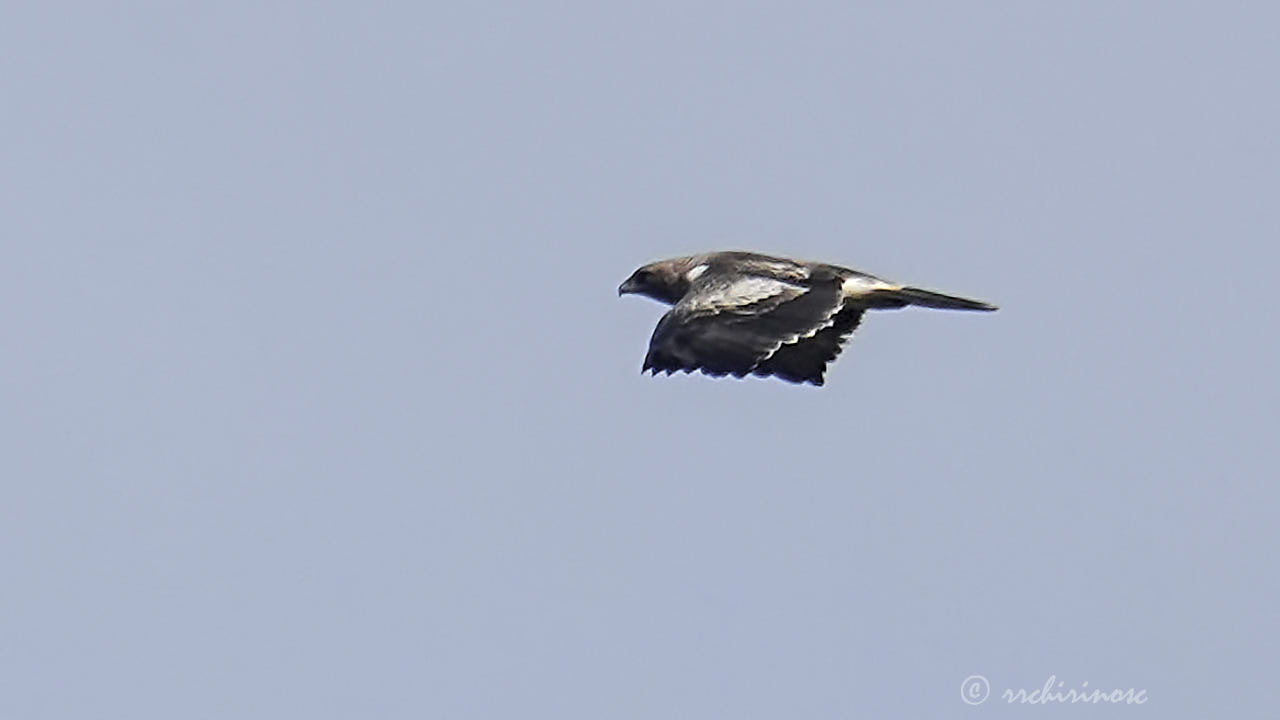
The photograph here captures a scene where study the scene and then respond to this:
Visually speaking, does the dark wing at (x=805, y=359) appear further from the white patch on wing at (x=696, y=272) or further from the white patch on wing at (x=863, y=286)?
the white patch on wing at (x=696, y=272)

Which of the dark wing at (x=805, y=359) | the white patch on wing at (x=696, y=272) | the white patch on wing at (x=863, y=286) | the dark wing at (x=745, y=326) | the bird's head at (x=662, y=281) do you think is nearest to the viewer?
the dark wing at (x=745, y=326)

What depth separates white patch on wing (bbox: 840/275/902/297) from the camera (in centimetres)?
2789

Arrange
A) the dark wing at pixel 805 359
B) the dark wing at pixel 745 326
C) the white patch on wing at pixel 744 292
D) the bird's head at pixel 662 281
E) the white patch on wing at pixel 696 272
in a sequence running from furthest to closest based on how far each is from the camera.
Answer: the bird's head at pixel 662 281
the white patch on wing at pixel 696 272
the dark wing at pixel 805 359
the white patch on wing at pixel 744 292
the dark wing at pixel 745 326

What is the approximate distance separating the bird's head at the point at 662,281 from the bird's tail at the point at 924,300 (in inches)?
71.4

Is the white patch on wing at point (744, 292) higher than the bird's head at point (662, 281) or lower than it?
lower

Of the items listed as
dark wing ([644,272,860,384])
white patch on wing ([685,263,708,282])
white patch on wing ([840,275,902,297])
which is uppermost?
white patch on wing ([685,263,708,282])

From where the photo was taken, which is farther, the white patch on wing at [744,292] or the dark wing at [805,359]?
the dark wing at [805,359]

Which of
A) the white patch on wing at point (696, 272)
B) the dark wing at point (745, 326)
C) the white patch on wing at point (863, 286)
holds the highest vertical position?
the white patch on wing at point (696, 272)

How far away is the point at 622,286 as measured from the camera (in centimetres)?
3005

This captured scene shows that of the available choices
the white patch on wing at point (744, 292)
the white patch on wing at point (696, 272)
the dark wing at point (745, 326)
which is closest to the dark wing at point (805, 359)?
the dark wing at point (745, 326)

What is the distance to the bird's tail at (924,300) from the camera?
1102 inches

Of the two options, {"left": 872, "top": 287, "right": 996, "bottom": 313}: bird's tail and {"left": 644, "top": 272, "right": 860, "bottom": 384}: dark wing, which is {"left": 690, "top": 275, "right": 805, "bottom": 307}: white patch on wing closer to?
{"left": 644, "top": 272, "right": 860, "bottom": 384}: dark wing

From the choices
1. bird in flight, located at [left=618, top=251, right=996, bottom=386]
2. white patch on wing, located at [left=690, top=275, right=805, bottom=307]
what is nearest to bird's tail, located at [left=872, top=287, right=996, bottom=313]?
bird in flight, located at [left=618, top=251, right=996, bottom=386]

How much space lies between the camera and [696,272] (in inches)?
1125
